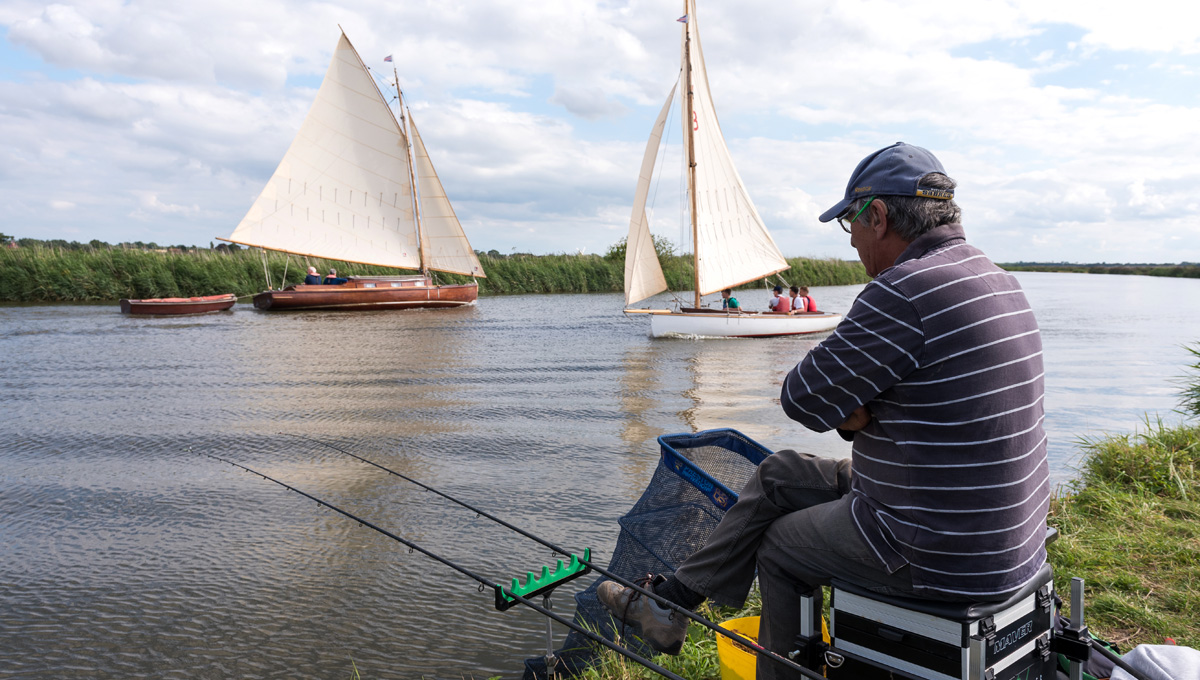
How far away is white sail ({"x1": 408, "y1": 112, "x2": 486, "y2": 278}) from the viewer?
3278cm

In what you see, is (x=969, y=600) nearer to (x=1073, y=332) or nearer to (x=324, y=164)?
(x=1073, y=332)

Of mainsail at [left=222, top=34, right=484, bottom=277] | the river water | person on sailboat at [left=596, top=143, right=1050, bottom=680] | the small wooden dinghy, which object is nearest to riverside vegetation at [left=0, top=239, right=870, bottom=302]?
mainsail at [left=222, top=34, right=484, bottom=277]

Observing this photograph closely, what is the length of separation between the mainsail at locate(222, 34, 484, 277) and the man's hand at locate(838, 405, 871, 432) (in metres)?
31.4

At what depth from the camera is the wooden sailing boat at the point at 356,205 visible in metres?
30.0

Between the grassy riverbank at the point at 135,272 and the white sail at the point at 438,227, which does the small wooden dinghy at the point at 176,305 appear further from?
the white sail at the point at 438,227

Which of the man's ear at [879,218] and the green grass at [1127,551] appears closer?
the man's ear at [879,218]

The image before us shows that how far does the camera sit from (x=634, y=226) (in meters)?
22.3

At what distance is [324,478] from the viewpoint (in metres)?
6.65

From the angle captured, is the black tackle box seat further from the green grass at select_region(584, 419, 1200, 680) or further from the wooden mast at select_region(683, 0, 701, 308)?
the wooden mast at select_region(683, 0, 701, 308)

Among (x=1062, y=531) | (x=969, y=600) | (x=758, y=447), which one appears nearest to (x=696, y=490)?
(x=758, y=447)

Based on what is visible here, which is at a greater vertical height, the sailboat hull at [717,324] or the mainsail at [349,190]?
the mainsail at [349,190]

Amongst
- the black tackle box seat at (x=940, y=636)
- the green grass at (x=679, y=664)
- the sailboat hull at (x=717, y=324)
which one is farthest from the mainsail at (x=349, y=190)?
the black tackle box seat at (x=940, y=636)

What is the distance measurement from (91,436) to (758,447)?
851 cm

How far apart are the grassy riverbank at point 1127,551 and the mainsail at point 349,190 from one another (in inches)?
1190
